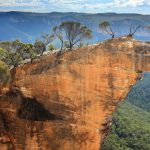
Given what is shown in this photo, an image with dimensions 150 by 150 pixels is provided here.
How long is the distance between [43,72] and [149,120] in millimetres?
63593

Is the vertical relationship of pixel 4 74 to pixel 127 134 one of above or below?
above

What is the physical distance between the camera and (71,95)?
70.1 feet

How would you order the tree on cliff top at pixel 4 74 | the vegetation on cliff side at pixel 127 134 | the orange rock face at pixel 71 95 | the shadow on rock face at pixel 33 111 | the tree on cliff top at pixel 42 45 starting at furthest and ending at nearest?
the vegetation on cliff side at pixel 127 134 → the tree on cliff top at pixel 42 45 → the shadow on rock face at pixel 33 111 → the orange rock face at pixel 71 95 → the tree on cliff top at pixel 4 74

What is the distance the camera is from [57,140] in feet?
71.6

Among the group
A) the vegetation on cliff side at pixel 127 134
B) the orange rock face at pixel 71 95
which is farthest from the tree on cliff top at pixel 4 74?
the vegetation on cliff side at pixel 127 134

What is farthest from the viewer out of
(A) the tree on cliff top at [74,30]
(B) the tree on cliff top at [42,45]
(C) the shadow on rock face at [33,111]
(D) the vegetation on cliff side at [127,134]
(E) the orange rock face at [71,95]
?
(D) the vegetation on cliff side at [127,134]

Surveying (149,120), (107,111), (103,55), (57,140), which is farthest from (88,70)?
(149,120)

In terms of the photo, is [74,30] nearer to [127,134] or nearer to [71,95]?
[71,95]

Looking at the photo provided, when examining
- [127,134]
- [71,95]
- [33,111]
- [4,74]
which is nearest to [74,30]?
[71,95]

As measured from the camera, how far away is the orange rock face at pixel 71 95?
2094cm

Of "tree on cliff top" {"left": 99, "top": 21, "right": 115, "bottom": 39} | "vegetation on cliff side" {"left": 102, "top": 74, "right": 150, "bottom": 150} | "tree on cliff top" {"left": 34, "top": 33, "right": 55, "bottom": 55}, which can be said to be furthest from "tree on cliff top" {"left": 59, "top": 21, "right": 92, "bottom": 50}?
"vegetation on cliff side" {"left": 102, "top": 74, "right": 150, "bottom": 150}

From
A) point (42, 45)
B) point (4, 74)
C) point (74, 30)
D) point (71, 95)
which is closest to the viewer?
point (4, 74)

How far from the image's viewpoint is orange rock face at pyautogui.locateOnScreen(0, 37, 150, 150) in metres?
20.9

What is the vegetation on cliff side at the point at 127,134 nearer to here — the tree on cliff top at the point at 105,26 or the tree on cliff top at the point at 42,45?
the tree on cliff top at the point at 42,45
